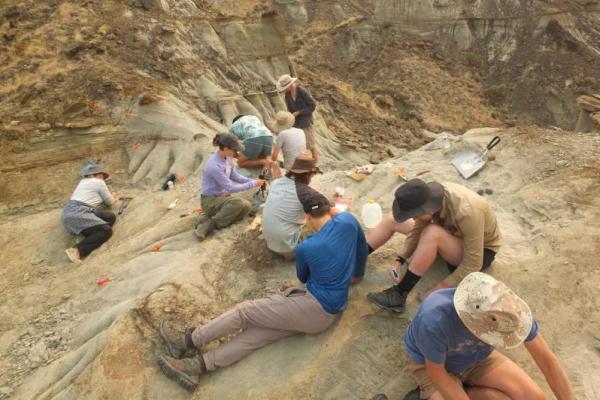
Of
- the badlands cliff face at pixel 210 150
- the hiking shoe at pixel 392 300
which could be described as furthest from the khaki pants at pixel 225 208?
the hiking shoe at pixel 392 300

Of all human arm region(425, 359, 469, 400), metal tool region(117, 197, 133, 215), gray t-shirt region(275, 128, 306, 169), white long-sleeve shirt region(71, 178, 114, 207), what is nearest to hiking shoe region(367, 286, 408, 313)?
human arm region(425, 359, 469, 400)

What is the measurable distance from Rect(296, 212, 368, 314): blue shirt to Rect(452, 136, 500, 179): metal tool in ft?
11.2

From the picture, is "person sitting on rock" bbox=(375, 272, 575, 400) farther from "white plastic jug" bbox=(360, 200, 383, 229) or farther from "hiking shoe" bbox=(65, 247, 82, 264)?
"hiking shoe" bbox=(65, 247, 82, 264)

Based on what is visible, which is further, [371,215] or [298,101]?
[298,101]

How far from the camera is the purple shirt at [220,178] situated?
573 cm

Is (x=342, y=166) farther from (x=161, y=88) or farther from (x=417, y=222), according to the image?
(x=417, y=222)

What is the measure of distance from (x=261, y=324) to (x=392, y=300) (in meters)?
1.17

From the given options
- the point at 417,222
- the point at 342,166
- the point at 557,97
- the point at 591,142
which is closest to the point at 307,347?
the point at 417,222

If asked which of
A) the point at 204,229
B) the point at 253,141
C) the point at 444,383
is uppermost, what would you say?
the point at 444,383

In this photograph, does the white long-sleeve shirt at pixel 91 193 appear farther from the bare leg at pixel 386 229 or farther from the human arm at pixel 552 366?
the human arm at pixel 552 366

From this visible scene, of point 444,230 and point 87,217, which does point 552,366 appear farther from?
point 87,217

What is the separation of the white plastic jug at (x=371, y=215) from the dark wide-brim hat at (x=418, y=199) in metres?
1.78

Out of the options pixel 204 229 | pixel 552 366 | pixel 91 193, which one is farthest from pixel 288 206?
pixel 91 193

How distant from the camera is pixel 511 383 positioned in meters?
2.98
